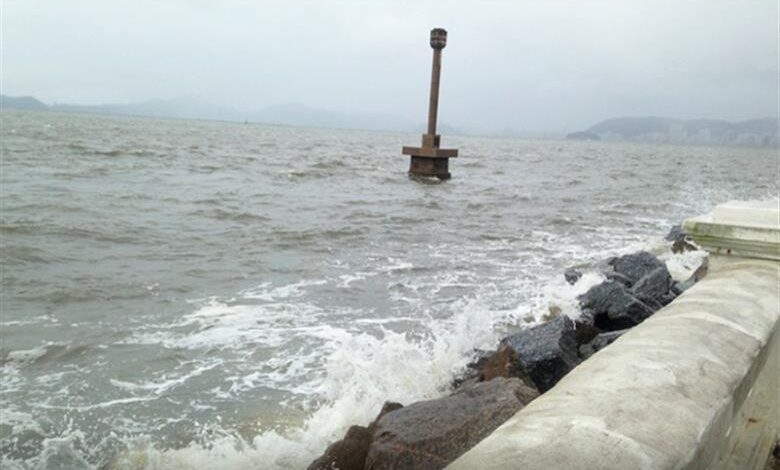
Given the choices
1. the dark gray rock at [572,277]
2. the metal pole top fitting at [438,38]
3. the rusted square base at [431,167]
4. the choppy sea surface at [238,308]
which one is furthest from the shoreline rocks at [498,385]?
the metal pole top fitting at [438,38]

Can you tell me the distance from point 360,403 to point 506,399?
71.0 inches

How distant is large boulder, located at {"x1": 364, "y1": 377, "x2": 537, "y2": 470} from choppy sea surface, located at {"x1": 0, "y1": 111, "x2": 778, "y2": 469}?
115 centimetres

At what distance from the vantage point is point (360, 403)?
4.60 metres

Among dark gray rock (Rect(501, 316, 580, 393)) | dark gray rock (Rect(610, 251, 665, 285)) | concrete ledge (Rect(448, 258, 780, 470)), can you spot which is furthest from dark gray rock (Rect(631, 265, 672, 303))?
concrete ledge (Rect(448, 258, 780, 470))

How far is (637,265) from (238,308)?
522cm

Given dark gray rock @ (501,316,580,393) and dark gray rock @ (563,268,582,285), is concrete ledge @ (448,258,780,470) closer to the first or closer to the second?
dark gray rock @ (501,316,580,393)

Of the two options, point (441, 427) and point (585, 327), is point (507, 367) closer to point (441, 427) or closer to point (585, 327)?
point (441, 427)

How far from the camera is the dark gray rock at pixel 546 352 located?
449 centimetres

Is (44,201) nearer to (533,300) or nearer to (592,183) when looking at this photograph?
(533,300)

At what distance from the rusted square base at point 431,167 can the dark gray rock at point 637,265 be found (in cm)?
1675

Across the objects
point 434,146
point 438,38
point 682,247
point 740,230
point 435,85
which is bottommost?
point 682,247

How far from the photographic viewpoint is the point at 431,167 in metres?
25.1

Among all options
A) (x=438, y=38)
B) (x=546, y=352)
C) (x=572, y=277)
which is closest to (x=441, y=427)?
(x=546, y=352)

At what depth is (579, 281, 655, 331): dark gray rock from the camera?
20.0 ft
